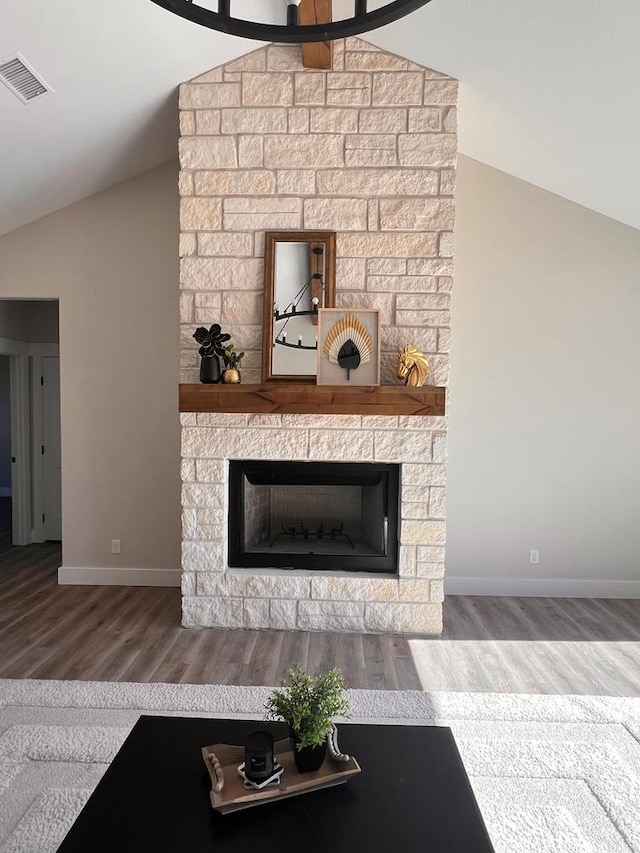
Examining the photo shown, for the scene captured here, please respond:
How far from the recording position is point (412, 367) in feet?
11.4

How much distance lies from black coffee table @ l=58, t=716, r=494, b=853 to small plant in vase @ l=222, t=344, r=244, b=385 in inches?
81.8

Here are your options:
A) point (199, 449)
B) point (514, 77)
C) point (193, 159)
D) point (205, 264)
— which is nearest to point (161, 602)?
point (199, 449)

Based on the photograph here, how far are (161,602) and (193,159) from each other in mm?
2866

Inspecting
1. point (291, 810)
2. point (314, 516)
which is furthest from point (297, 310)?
point (291, 810)

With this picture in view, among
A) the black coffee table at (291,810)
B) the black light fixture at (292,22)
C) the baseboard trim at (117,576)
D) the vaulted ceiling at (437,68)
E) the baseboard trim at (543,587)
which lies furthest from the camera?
the baseboard trim at (117,576)

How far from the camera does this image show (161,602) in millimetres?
4148

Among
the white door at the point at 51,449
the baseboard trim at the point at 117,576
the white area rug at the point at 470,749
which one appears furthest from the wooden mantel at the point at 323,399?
the white door at the point at 51,449

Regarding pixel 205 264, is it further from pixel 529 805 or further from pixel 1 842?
pixel 529 805

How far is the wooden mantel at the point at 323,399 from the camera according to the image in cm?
346

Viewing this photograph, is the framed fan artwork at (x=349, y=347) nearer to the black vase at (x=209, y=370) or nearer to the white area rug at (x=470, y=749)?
the black vase at (x=209, y=370)

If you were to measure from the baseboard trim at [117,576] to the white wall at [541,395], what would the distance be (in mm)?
2086

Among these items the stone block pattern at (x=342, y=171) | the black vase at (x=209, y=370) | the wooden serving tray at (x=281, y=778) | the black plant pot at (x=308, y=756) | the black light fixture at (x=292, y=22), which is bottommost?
the wooden serving tray at (x=281, y=778)

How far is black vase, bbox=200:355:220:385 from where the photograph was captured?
3.54 metres

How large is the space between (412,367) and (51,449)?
3.98 meters
